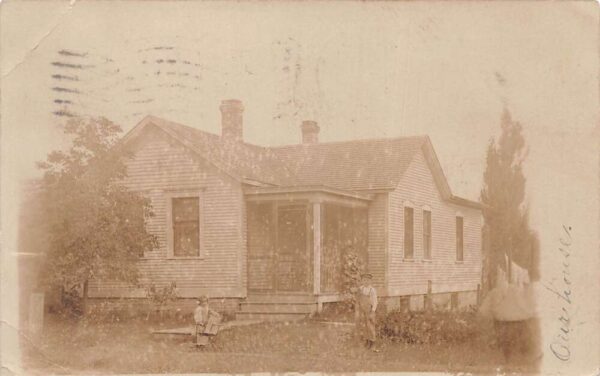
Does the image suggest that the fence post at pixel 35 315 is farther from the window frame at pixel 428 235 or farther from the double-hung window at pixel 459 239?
the window frame at pixel 428 235

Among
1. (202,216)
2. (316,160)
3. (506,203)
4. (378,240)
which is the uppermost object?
(316,160)

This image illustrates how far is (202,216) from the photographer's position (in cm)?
1021

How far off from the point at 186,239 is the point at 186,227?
0.25 metres

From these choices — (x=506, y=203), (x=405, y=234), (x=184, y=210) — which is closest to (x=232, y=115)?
(x=184, y=210)

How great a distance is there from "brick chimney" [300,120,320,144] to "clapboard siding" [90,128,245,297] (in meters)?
1.59

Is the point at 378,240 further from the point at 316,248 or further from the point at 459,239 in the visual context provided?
the point at 459,239

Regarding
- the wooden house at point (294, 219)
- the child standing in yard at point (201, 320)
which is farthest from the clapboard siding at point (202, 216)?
the child standing in yard at point (201, 320)

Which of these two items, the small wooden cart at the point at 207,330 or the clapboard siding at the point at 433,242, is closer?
the small wooden cart at the point at 207,330

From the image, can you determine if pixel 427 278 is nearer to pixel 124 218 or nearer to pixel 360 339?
pixel 360 339

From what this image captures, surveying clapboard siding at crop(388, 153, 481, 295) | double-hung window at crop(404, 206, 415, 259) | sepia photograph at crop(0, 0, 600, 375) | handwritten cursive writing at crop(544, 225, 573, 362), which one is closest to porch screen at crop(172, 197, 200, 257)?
sepia photograph at crop(0, 0, 600, 375)

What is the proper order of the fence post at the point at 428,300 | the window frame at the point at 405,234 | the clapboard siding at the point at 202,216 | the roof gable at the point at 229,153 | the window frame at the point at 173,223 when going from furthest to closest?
the window frame at the point at 405,234, the fence post at the point at 428,300, the window frame at the point at 173,223, the clapboard siding at the point at 202,216, the roof gable at the point at 229,153

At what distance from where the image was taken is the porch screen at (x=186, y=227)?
9633mm

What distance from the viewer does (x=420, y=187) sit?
40.7 ft

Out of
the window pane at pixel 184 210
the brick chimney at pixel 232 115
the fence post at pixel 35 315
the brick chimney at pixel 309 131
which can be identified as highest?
the brick chimney at pixel 232 115
